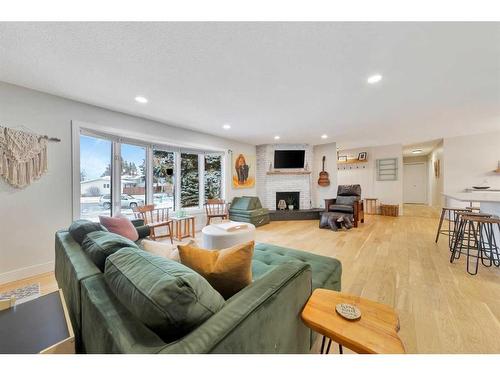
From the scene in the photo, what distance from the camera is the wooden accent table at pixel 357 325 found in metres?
0.79

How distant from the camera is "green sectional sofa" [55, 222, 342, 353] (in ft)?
2.08

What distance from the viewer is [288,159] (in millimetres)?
6219

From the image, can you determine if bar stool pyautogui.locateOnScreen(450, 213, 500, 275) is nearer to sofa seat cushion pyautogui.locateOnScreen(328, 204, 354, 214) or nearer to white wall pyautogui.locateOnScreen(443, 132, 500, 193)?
sofa seat cushion pyautogui.locateOnScreen(328, 204, 354, 214)

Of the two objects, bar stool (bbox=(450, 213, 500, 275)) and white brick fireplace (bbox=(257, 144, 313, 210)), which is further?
white brick fireplace (bbox=(257, 144, 313, 210))

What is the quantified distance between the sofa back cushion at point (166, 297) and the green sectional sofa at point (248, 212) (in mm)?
4102

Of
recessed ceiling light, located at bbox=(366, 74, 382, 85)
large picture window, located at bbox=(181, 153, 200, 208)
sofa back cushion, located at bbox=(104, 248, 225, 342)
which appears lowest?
sofa back cushion, located at bbox=(104, 248, 225, 342)

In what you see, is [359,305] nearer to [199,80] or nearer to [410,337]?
[410,337]

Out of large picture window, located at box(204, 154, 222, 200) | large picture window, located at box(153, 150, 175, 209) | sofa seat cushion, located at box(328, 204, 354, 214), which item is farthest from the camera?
large picture window, located at box(204, 154, 222, 200)

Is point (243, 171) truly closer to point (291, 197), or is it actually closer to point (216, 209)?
point (216, 209)

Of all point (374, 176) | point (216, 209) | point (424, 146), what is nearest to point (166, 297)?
point (216, 209)

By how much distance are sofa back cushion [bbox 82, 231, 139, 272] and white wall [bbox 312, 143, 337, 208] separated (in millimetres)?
6220

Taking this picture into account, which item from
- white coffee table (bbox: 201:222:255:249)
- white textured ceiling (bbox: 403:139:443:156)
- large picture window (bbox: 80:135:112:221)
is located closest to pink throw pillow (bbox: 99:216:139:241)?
white coffee table (bbox: 201:222:255:249)

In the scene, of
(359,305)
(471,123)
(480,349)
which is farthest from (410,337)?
(471,123)

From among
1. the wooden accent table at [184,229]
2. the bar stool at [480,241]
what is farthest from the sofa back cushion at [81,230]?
the bar stool at [480,241]
